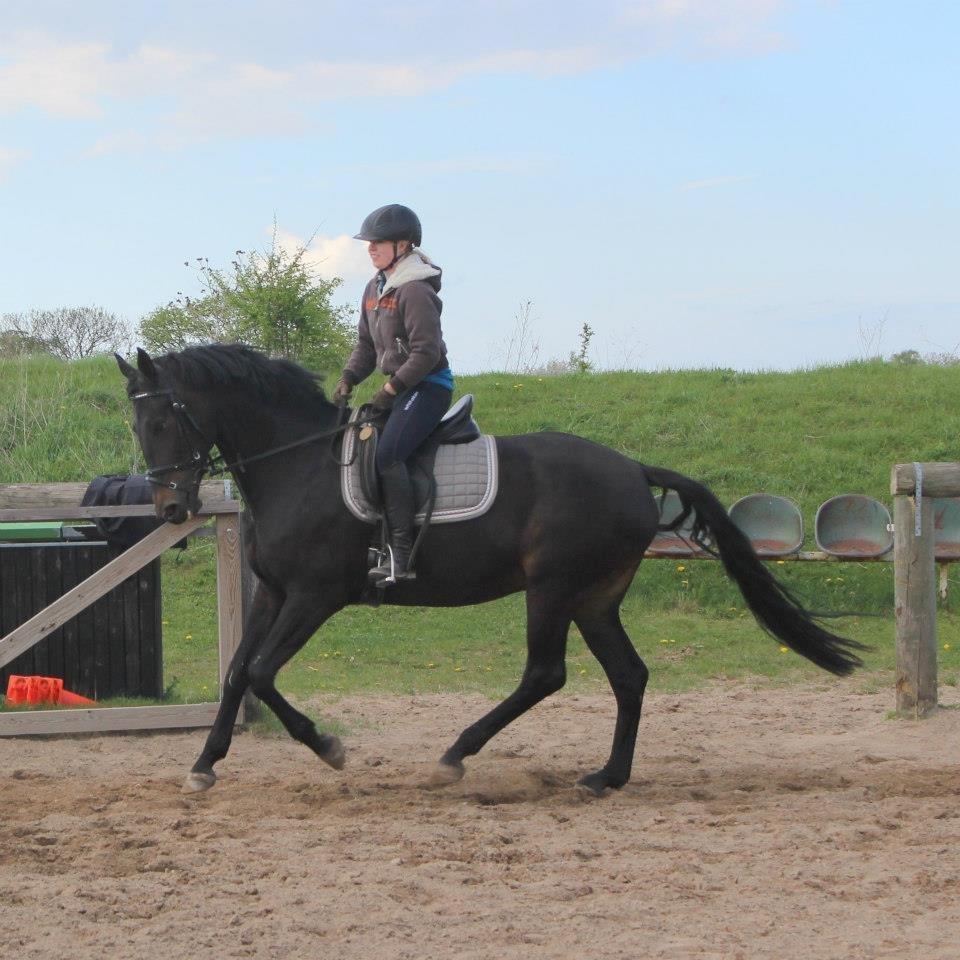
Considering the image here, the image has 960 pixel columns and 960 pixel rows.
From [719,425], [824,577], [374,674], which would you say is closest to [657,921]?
[374,674]

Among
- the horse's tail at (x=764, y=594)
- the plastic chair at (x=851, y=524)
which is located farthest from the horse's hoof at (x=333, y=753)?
the plastic chair at (x=851, y=524)

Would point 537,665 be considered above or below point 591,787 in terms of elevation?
above

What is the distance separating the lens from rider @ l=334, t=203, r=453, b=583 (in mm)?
6766

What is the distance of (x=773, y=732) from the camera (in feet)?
28.2

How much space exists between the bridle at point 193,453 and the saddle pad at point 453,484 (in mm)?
89

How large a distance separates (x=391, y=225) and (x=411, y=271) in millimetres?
276

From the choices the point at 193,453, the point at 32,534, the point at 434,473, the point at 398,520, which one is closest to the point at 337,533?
the point at 398,520

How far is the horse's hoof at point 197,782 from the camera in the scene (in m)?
6.79

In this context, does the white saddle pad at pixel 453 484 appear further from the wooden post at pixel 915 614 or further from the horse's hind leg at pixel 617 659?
the wooden post at pixel 915 614

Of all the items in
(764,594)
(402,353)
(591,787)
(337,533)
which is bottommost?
(591,787)

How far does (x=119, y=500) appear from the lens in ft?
28.0

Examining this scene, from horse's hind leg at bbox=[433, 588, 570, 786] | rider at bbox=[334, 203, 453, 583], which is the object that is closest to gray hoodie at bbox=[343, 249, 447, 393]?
rider at bbox=[334, 203, 453, 583]

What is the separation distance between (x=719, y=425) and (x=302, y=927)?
1478 cm

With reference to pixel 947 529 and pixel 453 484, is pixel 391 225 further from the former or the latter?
pixel 947 529
